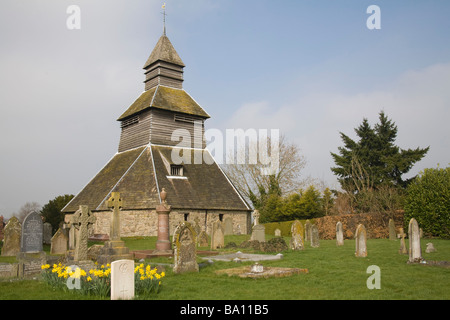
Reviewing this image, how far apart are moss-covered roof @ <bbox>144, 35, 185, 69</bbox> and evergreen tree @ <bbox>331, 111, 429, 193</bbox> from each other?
17.7 meters

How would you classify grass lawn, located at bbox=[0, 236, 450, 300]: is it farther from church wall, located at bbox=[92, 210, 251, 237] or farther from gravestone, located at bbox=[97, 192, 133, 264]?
church wall, located at bbox=[92, 210, 251, 237]

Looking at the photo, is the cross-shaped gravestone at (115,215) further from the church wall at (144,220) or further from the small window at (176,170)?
the small window at (176,170)

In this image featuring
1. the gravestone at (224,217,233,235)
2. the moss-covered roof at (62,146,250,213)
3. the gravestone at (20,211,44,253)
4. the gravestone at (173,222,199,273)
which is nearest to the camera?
the gravestone at (173,222,199,273)

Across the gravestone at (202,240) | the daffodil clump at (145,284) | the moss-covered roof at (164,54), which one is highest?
the moss-covered roof at (164,54)

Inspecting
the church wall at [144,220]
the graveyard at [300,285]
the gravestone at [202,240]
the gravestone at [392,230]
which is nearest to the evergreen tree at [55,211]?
the church wall at [144,220]

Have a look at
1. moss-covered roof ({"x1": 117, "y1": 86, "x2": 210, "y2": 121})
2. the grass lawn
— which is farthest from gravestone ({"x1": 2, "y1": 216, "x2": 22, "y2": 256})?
moss-covered roof ({"x1": 117, "y1": 86, "x2": 210, "y2": 121})

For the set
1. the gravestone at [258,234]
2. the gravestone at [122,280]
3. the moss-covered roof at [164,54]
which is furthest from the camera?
the moss-covered roof at [164,54]

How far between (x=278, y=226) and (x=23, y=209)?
7541 centimetres

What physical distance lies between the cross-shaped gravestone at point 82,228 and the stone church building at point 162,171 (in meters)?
13.7

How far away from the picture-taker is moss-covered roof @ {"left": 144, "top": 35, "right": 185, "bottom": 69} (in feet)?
114

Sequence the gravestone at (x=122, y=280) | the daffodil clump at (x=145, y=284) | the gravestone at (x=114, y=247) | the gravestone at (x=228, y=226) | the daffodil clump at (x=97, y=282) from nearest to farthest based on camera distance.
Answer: the gravestone at (x=122, y=280) < the daffodil clump at (x=97, y=282) < the daffodil clump at (x=145, y=284) < the gravestone at (x=114, y=247) < the gravestone at (x=228, y=226)

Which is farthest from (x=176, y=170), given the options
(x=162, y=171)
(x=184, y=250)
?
(x=184, y=250)

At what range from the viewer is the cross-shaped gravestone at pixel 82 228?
1054cm
